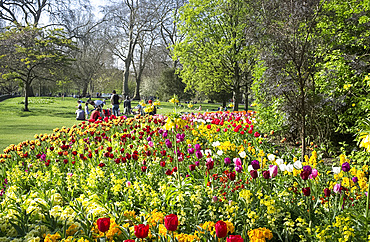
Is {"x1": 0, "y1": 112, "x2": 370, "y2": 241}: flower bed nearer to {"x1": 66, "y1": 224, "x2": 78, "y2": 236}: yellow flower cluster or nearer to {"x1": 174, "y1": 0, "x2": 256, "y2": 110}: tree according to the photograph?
{"x1": 66, "y1": 224, "x2": 78, "y2": 236}: yellow flower cluster

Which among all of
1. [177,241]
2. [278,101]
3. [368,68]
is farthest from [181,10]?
[177,241]

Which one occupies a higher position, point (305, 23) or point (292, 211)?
point (305, 23)

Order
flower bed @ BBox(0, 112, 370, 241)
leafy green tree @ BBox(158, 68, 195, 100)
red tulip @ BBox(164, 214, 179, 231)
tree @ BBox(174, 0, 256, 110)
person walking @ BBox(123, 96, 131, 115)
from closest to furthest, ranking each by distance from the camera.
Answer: red tulip @ BBox(164, 214, 179, 231)
flower bed @ BBox(0, 112, 370, 241)
tree @ BBox(174, 0, 256, 110)
person walking @ BBox(123, 96, 131, 115)
leafy green tree @ BBox(158, 68, 195, 100)

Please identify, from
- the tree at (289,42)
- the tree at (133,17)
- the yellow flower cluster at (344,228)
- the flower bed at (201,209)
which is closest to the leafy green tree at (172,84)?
the tree at (133,17)

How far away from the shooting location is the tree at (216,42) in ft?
46.4

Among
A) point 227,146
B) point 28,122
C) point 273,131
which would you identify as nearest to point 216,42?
point 273,131

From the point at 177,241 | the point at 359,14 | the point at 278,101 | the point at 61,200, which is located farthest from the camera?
the point at 278,101

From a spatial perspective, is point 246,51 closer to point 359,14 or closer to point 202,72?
point 202,72

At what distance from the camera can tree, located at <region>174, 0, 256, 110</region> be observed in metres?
14.1

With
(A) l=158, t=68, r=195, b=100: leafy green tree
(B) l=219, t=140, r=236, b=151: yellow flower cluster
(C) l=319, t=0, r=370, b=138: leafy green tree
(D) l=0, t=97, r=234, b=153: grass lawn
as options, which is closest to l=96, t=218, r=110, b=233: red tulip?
(B) l=219, t=140, r=236, b=151: yellow flower cluster

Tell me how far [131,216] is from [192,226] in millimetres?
619

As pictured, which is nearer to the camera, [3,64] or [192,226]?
[192,226]

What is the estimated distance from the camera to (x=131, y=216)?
87.5 inches

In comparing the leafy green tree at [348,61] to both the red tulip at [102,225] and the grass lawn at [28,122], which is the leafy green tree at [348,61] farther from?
the grass lawn at [28,122]
